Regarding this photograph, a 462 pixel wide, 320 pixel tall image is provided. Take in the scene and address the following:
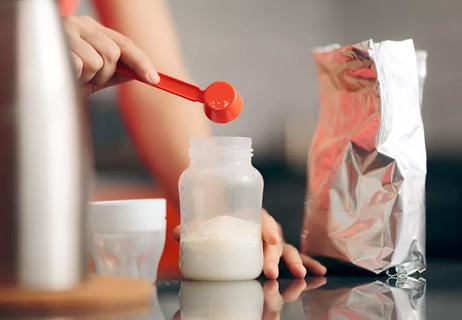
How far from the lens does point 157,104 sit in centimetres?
146

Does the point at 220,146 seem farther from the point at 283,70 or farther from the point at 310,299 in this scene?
the point at 283,70

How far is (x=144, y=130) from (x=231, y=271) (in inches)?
26.8

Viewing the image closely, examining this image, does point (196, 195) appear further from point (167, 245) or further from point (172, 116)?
point (167, 245)

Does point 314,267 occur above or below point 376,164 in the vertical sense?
below

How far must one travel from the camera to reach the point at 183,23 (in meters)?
1.98

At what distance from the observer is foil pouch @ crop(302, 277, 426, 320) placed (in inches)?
28.5

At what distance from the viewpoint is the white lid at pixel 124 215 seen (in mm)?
883

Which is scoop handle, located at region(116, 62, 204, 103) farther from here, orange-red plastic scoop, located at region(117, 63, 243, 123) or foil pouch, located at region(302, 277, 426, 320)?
foil pouch, located at region(302, 277, 426, 320)

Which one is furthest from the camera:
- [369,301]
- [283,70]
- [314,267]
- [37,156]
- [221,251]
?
[283,70]

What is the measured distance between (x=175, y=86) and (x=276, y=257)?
22cm

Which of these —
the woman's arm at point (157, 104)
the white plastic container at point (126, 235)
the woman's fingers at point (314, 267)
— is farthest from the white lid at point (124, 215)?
the woman's arm at point (157, 104)

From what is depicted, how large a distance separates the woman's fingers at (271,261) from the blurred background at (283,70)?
721 millimetres

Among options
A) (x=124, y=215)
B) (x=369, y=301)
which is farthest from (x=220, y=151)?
(x=369, y=301)

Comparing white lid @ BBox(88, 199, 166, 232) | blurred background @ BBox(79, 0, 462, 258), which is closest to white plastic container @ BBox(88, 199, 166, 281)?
white lid @ BBox(88, 199, 166, 232)
